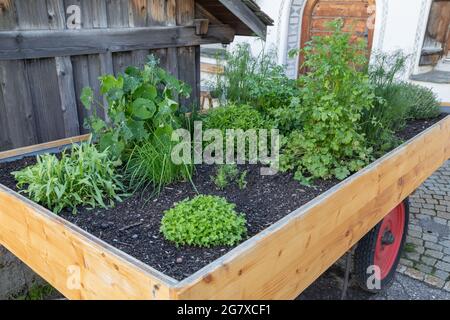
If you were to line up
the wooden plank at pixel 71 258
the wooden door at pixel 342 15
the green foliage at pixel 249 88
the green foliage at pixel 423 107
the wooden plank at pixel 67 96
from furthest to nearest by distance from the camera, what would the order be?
the wooden door at pixel 342 15 → the green foliage at pixel 423 107 → the green foliage at pixel 249 88 → the wooden plank at pixel 67 96 → the wooden plank at pixel 71 258

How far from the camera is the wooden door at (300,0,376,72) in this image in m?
6.49

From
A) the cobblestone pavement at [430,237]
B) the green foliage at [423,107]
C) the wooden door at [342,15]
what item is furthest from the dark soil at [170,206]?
the wooden door at [342,15]

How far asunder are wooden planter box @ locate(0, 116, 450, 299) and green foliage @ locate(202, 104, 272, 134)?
907mm

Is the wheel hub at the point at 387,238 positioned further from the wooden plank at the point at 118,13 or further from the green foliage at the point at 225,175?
the wooden plank at the point at 118,13

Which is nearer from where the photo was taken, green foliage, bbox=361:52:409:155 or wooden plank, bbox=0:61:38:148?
wooden plank, bbox=0:61:38:148

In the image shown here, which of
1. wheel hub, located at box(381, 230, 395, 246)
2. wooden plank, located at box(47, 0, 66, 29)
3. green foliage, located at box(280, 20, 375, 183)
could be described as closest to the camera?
green foliage, located at box(280, 20, 375, 183)

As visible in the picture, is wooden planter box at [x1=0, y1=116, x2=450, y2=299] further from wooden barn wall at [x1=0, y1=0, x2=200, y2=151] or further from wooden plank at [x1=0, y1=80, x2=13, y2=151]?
wooden barn wall at [x1=0, y1=0, x2=200, y2=151]

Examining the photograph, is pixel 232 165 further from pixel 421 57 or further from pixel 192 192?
pixel 421 57

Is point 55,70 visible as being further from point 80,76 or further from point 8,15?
point 8,15

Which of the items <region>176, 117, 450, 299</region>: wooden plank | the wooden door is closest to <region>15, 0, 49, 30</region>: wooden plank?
<region>176, 117, 450, 299</region>: wooden plank

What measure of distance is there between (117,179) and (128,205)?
0.28 m

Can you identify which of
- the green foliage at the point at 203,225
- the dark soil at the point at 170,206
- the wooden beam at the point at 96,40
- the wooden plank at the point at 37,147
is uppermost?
the wooden beam at the point at 96,40

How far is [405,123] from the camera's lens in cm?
349

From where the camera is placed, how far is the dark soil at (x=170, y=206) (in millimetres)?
1641
